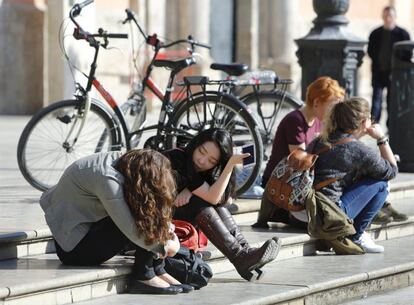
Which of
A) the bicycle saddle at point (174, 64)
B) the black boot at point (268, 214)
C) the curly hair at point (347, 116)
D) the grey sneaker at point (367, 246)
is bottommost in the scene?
the grey sneaker at point (367, 246)

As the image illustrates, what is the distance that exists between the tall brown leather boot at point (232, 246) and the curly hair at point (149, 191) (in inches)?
17.4

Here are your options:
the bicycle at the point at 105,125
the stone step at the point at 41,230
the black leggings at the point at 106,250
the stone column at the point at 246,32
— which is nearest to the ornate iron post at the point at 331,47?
the stone step at the point at 41,230

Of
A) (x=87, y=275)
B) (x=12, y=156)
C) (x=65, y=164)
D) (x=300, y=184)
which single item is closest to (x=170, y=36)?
(x=12, y=156)

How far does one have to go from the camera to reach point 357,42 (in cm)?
1202

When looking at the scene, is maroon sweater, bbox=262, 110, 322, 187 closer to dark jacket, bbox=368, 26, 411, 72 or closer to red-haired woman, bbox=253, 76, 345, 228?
red-haired woman, bbox=253, 76, 345, 228

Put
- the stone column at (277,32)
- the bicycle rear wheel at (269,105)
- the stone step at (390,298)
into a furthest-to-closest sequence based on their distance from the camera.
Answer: the stone column at (277,32) → the bicycle rear wheel at (269,105) → the stone step at (390,298)

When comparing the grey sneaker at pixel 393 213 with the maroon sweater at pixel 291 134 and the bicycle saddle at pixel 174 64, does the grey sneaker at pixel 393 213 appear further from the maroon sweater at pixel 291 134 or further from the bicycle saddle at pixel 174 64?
the bicycle saddle at pixel 174 64

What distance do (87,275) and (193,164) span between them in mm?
1005

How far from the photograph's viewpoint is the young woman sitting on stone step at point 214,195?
25.0 feet

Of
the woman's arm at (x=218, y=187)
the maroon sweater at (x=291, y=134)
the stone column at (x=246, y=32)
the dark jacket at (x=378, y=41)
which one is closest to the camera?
the woman's arm at (x=218, y=187)

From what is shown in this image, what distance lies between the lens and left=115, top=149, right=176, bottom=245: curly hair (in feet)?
23.2

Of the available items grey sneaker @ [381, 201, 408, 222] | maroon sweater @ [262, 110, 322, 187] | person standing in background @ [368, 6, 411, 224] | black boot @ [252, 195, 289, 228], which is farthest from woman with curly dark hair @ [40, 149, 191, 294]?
person standing in background @ [368, 6, 411, 224]

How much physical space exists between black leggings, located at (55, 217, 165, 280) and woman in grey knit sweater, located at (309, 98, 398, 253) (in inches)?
69.3

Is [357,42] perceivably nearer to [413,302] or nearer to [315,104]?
[315,104]
